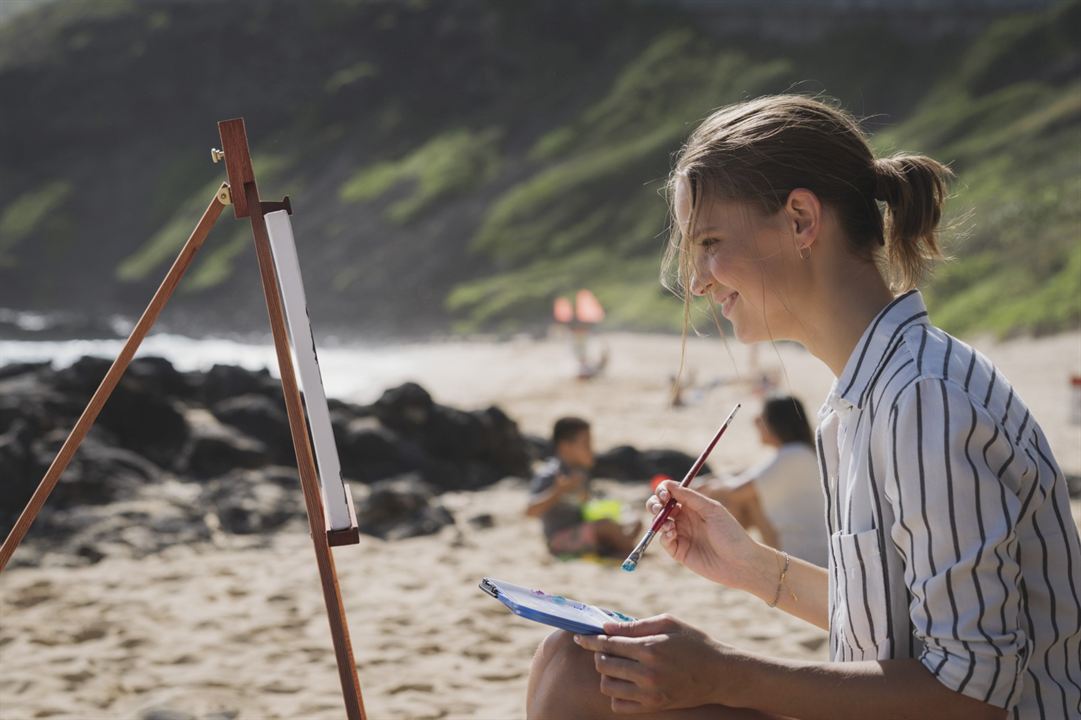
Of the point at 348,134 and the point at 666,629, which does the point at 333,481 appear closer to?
the point at 666,629

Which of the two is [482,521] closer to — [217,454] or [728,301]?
[217,454]

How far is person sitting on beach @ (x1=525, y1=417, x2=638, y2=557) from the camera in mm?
5387

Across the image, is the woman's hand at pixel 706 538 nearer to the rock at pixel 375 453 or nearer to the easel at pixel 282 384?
the easel at pixel 282 384

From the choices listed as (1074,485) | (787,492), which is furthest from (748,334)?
(1074,485)

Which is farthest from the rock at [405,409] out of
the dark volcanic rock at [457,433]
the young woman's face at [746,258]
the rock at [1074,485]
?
the young woman's face at [746,258]

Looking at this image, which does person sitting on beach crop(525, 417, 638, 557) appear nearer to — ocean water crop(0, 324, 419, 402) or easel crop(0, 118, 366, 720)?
easel crop(0, 118, 366, 720)

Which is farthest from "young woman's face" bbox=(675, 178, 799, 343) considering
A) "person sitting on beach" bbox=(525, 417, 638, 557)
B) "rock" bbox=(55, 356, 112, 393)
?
"rock" bbox=(55, 356, 112, 393)

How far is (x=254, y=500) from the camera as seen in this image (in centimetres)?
620

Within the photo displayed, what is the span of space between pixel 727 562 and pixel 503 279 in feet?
115

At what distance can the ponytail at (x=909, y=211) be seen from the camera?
5.39 ft

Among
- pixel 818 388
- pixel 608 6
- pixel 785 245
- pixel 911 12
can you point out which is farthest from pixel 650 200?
pixel 785 245

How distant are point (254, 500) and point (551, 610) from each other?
4.88 metres

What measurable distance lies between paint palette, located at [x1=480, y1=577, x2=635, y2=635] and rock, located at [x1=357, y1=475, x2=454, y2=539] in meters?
4.27

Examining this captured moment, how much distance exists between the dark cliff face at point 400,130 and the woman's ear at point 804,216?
25.8 m
